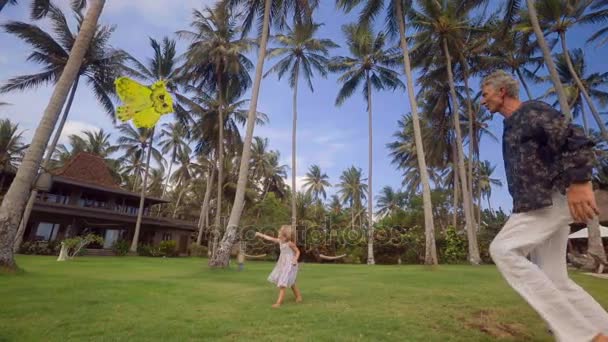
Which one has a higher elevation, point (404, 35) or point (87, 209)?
point (404, 35)

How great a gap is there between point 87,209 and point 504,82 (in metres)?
A: 29.2

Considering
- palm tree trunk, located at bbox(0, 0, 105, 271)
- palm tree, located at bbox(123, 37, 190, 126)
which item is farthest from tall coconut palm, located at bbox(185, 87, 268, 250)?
palm tree trunk, located at bbox(0, 0, 105, 271)

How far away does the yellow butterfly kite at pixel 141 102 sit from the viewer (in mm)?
6105

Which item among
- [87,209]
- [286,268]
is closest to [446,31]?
[286,268]

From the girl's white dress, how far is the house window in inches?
1054

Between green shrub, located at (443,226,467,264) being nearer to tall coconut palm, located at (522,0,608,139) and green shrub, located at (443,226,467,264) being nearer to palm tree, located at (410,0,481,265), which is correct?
palm tree, located at (410,0,481,265)

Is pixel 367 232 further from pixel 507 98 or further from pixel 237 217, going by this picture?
pixel 507 98

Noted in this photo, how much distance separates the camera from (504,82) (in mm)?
2629

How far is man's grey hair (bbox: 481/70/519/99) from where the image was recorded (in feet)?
8.47

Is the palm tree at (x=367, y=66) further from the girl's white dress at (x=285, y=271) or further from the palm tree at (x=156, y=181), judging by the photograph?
the palm tree at (x=156, y=181)

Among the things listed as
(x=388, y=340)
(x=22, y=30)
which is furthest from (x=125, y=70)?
(x=388, y=340)

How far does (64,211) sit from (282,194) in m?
25.7

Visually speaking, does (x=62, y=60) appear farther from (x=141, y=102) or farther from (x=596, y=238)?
(x=596, y=238)

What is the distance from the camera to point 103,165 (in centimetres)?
2983
